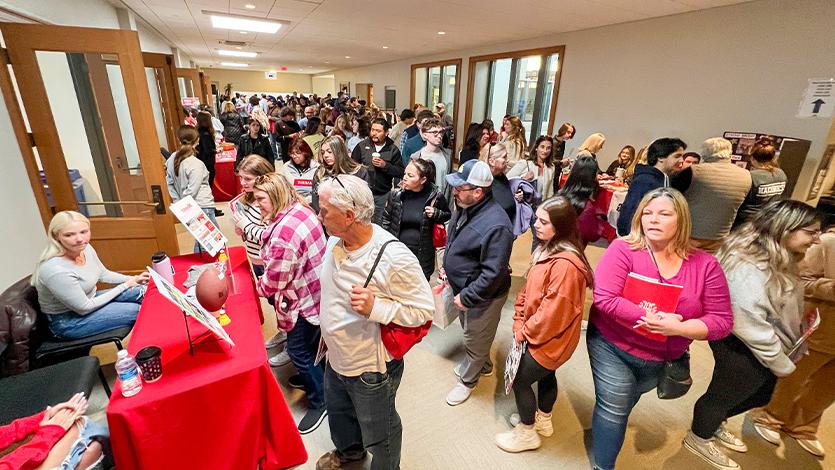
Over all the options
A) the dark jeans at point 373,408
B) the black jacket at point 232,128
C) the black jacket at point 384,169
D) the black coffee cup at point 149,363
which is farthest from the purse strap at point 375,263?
the black jacket at point 232,128

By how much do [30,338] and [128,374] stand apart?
119 centimetres

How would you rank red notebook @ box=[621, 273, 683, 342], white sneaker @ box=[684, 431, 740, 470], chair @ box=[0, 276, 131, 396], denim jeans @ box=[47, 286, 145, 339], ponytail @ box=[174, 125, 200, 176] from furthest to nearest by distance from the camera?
ponytail @ box=[174, 125, 200, 176] < denim jeans @ box=[47, 286, 145, 339] < white sneaker @ box=[684, 431, 740, 470] < chair @ box=[0, 276, 131, 396] < red notebook @ box=[621, 273, 683, 342]

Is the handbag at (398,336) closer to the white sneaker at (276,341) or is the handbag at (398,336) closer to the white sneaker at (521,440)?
the white sneaker at (521,440)

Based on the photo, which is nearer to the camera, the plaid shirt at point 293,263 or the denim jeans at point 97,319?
the plaid shirt at point 293,263

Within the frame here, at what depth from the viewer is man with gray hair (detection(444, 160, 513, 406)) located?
2051mm

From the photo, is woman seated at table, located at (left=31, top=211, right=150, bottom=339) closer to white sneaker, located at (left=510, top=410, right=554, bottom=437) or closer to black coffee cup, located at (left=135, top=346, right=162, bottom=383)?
black coffee cup, located at (left=135, top=346, right=162, bottom=383)

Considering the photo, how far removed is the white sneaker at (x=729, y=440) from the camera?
215cm

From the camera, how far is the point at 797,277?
1.65 metres

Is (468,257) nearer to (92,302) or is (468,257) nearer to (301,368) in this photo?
(301,368)

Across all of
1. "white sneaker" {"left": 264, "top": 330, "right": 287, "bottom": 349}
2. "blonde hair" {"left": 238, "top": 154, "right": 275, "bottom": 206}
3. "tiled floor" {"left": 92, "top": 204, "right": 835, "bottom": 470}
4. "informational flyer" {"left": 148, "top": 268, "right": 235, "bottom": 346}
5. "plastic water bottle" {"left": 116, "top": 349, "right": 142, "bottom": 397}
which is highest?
"blonde hair" {"left": 238, "top": 154, "right": 275, "bottom": 206}

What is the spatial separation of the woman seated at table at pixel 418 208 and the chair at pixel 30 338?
1.93 metres

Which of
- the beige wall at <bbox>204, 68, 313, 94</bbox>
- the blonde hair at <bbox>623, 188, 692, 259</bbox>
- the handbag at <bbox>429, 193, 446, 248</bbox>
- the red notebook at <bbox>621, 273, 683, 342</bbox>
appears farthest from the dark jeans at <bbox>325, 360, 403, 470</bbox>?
the beige wall at <bbox>204, 68, 313, 94</bbox>

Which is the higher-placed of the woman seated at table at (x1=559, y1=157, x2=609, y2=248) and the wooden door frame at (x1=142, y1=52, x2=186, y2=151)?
the wooden door frame at (x1=142, y1=52, x2=186, y2=151)

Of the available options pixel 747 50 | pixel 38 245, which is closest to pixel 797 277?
pixel 747 50
